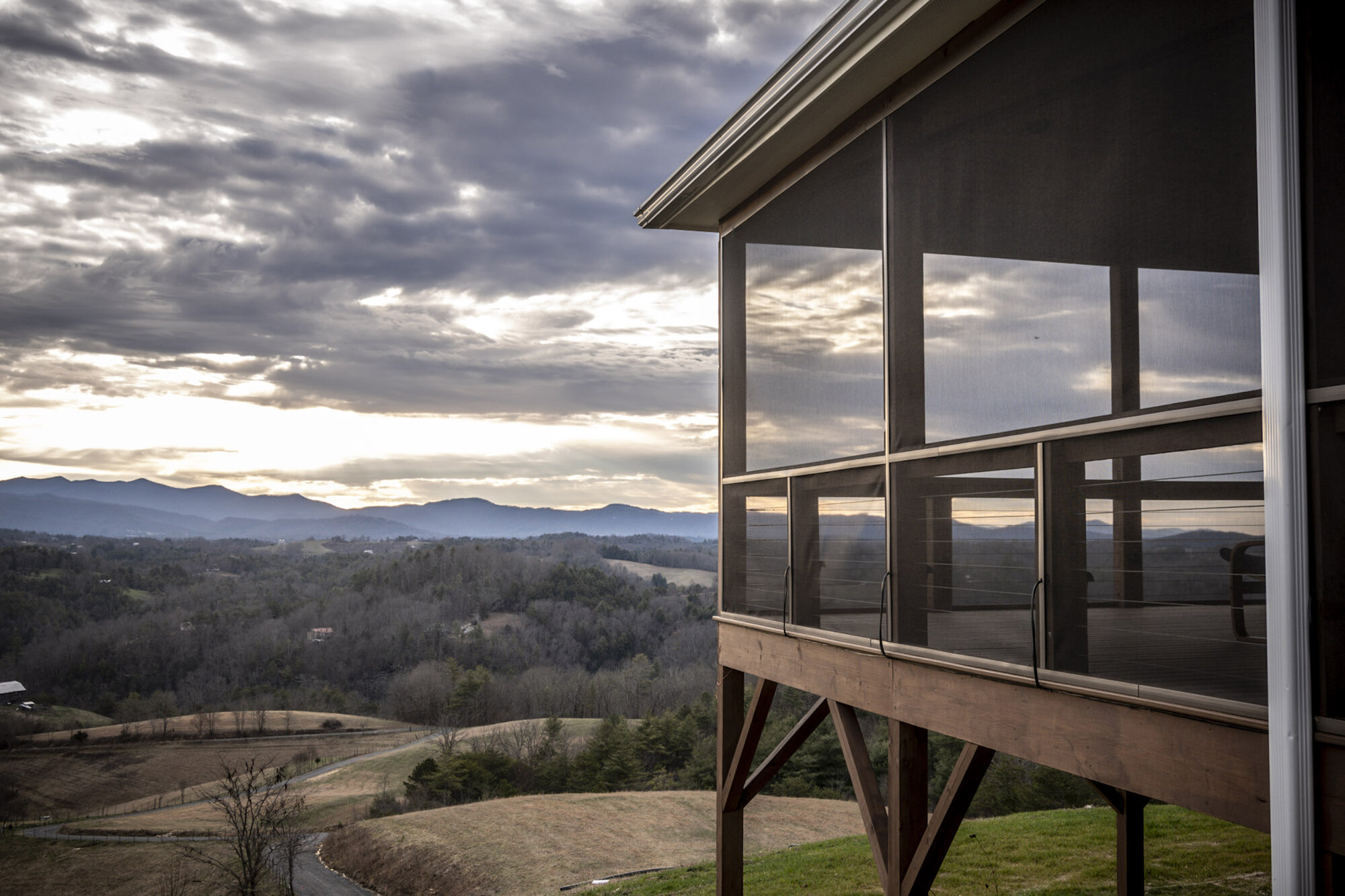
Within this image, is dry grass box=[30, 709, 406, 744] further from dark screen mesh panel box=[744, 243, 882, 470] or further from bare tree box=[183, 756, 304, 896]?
dark screen mesh panel box=[744, 243, 882, 470]

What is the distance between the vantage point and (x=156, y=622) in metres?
70.2

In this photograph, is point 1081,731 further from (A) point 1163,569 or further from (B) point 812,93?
(B) point 812,93

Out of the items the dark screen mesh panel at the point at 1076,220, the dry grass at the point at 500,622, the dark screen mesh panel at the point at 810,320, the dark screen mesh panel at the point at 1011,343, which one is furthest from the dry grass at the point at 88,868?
the dry grass at the point at 500,622

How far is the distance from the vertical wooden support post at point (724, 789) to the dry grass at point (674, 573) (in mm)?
79333

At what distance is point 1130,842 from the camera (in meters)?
6.50

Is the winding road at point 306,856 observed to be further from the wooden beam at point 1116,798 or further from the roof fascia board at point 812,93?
the roof fascia board at point 812,93

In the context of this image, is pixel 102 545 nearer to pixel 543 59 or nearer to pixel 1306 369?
pixel 543 59

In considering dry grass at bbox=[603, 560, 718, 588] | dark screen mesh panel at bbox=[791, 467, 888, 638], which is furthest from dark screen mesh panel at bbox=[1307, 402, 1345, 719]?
dry grass at bbox=[603, 560, 718, 588]

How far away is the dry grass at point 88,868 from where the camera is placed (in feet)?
92.4

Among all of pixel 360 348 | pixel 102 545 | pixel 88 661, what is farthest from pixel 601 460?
pixel 102 545

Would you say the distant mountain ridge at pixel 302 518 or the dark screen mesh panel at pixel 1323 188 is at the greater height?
the dark screen mesh panel at pixel 1323 188

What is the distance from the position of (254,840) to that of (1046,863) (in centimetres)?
2129

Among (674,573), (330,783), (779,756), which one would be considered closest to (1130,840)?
(779,756)

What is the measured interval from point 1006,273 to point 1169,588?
1.34 metres
